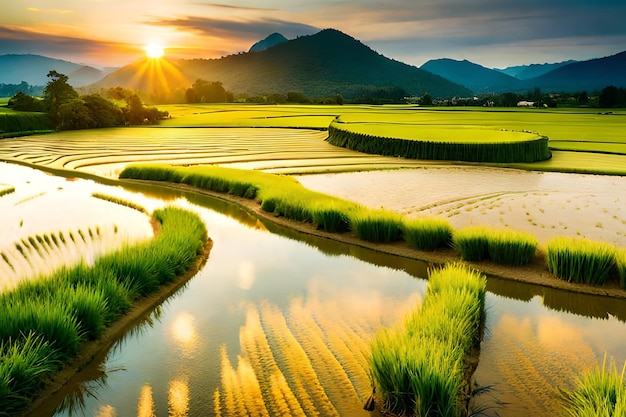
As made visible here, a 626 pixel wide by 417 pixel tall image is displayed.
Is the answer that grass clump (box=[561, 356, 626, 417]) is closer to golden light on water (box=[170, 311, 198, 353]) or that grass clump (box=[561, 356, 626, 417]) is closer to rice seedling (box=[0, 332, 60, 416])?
golden light on water (box=[170, 311, 198, 353])

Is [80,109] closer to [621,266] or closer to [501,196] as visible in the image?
[501,196]

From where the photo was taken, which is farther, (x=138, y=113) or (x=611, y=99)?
(x=611, y=99)

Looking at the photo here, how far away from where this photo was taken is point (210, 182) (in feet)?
53.6

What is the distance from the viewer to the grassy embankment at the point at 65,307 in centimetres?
479

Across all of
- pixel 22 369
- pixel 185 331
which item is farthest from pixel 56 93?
pixel 22 369

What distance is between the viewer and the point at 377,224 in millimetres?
10469

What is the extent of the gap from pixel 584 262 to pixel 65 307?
746 cm

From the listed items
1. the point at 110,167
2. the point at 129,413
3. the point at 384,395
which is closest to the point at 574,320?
the point at 384,395

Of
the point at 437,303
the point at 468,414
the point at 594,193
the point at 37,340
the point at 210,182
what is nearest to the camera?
the point at 468,414

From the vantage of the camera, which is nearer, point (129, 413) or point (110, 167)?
point (129, 413)

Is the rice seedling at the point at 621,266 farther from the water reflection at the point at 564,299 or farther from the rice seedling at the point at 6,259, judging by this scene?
the rice seedling at the point at 6,259

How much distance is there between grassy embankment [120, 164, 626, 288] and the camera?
8.88 metres

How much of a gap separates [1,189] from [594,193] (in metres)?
17.2

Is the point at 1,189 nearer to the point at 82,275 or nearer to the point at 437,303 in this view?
the point at 82,275
